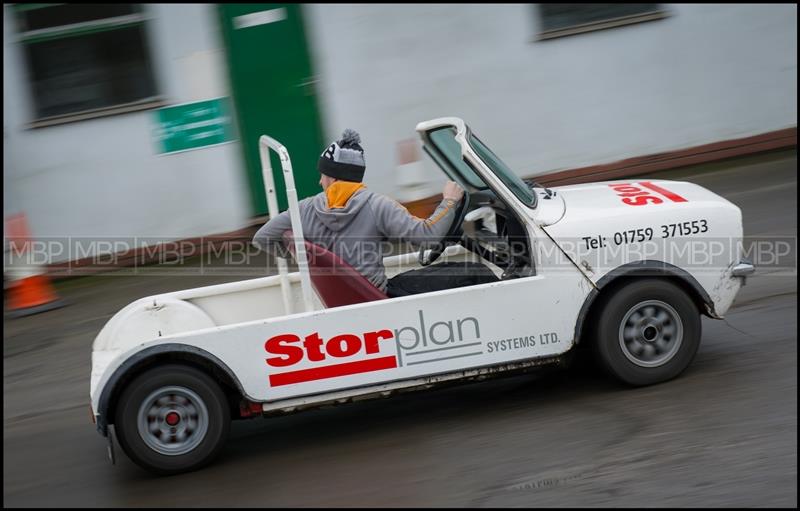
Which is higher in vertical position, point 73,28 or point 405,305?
point 73,28

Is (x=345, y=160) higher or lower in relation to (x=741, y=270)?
higher

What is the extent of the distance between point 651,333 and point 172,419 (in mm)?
2703

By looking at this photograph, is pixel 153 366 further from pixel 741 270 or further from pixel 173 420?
pixel 741 270

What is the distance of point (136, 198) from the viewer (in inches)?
409

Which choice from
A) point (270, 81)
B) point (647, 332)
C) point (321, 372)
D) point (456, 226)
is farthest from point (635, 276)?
point (270, 81)

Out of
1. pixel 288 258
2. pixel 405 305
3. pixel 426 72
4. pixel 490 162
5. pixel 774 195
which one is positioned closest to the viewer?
pixel 405 305

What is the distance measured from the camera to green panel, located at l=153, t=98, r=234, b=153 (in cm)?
1034

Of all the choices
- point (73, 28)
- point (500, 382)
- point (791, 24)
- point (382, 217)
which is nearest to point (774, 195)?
point (791, 24)

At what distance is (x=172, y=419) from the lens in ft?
16.5

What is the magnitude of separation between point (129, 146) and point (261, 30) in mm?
1924

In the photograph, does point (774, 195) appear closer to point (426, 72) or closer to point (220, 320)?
point (426, 72)

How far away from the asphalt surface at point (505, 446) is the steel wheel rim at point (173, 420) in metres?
0.20

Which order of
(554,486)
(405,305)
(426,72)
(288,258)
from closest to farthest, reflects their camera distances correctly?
(554,486) → (405,305) → (288,258) → (426,72)

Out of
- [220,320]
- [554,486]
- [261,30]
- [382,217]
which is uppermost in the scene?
[261,30]
